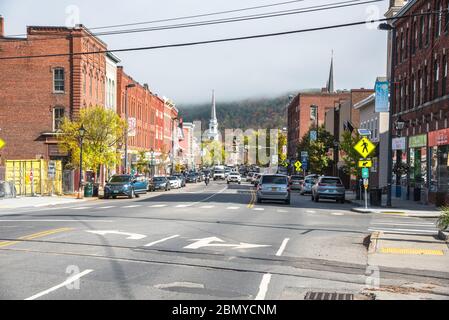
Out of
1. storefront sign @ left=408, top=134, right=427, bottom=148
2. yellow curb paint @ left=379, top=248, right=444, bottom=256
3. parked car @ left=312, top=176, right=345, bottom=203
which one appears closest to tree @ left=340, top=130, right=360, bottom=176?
parked car @ left=312, top=176, right=345, bottom=203

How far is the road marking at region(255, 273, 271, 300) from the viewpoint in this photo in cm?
951

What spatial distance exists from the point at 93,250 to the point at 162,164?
79542 millimetres

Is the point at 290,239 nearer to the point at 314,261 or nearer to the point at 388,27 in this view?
the point at 314,261

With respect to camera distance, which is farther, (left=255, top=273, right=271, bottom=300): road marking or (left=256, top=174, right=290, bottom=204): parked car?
(left=256, top=174, right=290, bottom=204): parked car

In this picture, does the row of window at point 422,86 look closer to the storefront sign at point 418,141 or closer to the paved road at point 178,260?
the storefront sign at point 418,141

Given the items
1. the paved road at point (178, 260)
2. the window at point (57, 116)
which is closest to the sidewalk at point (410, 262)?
the paved road at point (178, 260)

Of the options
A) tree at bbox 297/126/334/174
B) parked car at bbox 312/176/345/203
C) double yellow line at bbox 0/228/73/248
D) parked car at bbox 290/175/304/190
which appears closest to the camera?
double yellow line at bbox 0/228/73/248

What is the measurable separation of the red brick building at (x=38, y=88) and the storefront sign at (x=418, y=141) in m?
28.7

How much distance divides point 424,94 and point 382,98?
18.6 feet

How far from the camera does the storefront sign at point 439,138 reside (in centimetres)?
3600

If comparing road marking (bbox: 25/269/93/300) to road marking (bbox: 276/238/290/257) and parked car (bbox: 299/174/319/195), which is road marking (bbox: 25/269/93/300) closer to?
road marking (bbox: 276/238/290/257)

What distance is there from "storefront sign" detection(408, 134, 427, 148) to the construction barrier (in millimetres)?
24424

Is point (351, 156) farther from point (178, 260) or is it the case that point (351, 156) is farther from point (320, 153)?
point (178, 260)

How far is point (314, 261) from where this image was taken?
13570mm
